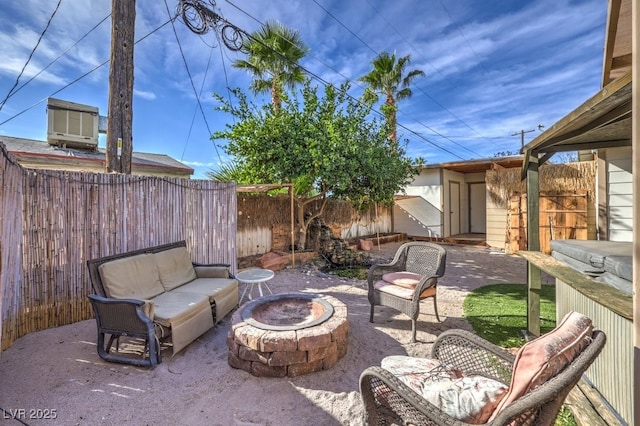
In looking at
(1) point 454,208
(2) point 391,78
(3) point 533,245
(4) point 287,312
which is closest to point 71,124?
(4) point 287,312

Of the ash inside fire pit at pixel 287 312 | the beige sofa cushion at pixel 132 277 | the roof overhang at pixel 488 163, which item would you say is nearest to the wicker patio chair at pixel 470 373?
the ash inside fire pit at pixel 287 312

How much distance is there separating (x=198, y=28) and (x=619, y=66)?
8.16 metres

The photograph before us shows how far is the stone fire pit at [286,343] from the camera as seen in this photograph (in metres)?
2.67

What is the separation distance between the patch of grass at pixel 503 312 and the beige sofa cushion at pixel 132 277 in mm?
4157

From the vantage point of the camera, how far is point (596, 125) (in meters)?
2.49

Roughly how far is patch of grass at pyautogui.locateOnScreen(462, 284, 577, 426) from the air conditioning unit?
10.8 metres

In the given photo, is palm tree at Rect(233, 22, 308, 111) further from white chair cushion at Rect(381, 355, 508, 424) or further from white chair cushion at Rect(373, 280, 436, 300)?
white chair cushion at Rect(381, 355, 508, 424)

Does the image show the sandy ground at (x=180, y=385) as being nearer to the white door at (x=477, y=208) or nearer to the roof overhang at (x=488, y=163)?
the roof overhang at (x=488, y=163)

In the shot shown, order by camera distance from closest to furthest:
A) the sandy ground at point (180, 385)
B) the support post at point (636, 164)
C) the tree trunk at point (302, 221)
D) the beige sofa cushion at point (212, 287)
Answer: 1. the support post at point (636, 164)
2. the sandy ground at point (180, 385)
3. the beige sofa cushion at point (212, 287)
4. the tree trunk at point (302, 221)

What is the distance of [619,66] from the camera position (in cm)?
507

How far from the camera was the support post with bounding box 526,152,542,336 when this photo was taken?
137 inches

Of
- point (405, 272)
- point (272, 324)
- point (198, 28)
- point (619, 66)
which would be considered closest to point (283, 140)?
point (198, 28)

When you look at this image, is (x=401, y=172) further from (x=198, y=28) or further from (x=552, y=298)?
(x=198, y=28)

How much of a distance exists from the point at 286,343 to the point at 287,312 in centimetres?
77
